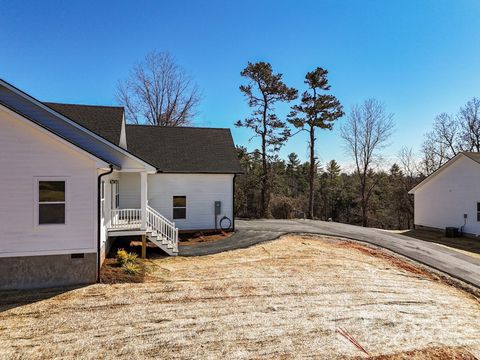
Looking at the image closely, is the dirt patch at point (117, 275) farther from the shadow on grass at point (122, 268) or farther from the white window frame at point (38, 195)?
the white window frame at point (38, 195)

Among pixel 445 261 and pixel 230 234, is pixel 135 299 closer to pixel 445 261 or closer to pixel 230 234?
pixel 230 234

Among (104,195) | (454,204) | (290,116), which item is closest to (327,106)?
(290,116)

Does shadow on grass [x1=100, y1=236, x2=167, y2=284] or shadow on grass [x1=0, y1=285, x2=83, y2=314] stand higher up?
shadow on grass [x1=100, y1=236, x2=167, y2=284]

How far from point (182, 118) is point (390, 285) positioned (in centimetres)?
2631

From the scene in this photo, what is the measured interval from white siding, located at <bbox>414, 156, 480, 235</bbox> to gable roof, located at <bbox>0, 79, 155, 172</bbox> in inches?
804

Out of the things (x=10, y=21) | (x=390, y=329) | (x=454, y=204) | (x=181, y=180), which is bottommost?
(x=390, y=329)

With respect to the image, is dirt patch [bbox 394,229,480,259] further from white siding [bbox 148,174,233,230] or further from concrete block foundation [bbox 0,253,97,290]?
concrete block foundation [bbox 0,253,97,290]

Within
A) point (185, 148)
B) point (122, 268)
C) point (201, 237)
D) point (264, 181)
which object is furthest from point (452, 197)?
point (122, 268)

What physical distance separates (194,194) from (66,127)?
7.14 m

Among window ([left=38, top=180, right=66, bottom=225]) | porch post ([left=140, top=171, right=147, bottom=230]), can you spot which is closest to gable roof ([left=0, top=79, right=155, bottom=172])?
porch post ([left=140, top=171, right=147, bottom=230])

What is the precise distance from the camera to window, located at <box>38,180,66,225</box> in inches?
332

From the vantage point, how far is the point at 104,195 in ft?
34.4

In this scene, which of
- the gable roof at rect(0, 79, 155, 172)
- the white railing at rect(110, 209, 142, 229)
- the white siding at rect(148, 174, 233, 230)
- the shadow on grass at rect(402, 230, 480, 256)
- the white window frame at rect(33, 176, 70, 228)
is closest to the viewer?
the white window frame at rect(33, 176, 70, 228)

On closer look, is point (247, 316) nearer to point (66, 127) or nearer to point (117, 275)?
point (117, 275)
